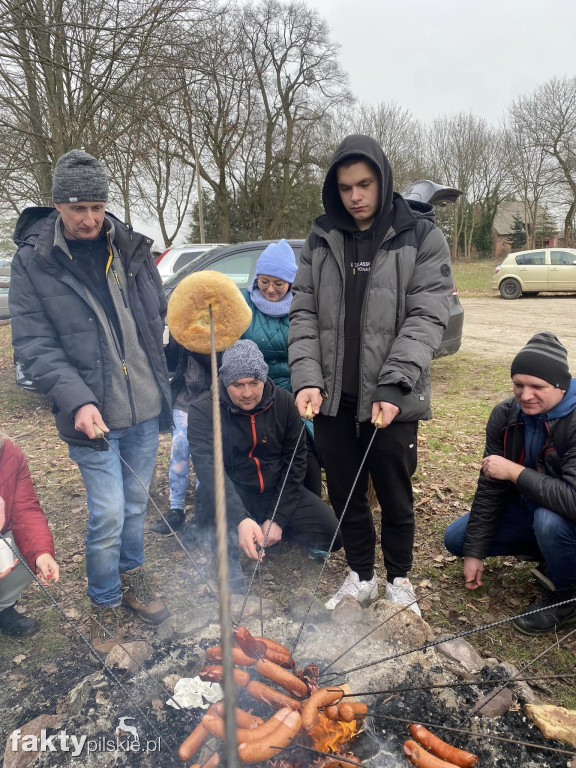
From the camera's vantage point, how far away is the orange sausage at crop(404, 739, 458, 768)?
1.64 metres

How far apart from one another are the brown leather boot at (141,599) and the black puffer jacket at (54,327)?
876 mm

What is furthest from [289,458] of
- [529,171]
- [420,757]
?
[529,171]

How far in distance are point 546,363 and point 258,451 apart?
1.63 metres

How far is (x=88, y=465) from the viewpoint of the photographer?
2.36 metres

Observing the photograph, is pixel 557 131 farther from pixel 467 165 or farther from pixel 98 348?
pixel 98 348

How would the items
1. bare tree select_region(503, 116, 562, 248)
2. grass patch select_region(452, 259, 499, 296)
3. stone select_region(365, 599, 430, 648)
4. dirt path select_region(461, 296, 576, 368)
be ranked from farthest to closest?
bare tree select_region(503, 116, 562, 248)
grass patch select_region(452, 259, 499, 296)
dirt path select_region(461, 296, 576, 368)
stone select_region(365, 599, 430, 648)

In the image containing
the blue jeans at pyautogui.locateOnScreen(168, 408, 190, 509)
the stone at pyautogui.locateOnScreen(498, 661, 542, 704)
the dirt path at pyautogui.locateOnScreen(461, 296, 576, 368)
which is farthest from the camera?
the dirt path at pyautogui.locateOnScreen(461, 296, 576, 368)

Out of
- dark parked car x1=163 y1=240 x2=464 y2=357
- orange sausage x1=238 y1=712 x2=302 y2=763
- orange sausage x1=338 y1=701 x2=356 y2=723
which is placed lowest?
orange sausage x1=338 y1=701 x2=356 y2=723

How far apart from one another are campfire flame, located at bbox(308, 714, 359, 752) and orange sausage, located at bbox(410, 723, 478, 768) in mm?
216

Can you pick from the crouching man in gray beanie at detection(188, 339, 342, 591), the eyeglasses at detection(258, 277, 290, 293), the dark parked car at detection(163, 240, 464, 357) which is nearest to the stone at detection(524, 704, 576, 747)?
the crouching man in gray beanie at detection(188, 339, 342, 591)

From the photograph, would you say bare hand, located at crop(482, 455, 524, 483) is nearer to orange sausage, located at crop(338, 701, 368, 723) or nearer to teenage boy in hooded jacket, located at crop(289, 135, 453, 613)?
teenage boy in hooded jacket, located at crop(289, 135, 453, 613)

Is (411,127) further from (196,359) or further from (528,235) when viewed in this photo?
(196,359)

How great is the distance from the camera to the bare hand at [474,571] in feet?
9.07

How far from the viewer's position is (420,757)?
1.68 metres
